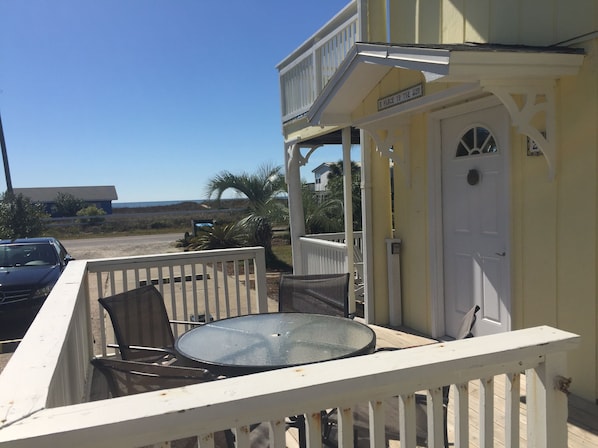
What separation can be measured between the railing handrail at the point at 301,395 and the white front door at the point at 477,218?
8.25 feet

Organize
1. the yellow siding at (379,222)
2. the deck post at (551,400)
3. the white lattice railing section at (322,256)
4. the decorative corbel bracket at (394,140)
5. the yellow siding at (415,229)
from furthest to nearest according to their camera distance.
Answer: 1. the white lattice railing section at (322,256)
2. the yellow siding at (379,222)
3. the decorative corbel bracket at (394,140)
4. the yellow siding at (415,229)
5. the deck post at (551,400)

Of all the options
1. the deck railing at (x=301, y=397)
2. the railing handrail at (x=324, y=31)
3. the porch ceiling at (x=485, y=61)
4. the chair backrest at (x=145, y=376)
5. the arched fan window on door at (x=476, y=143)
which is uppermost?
the railing handrail at (x=324, y=31)

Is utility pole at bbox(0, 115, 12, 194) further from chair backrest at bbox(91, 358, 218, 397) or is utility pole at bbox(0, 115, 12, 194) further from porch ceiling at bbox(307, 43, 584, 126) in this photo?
chair backrest at bbox(91, 358, 218, 397)

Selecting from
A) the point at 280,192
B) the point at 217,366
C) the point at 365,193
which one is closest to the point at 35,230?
the point at 280,192

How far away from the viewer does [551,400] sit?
4.75 ft

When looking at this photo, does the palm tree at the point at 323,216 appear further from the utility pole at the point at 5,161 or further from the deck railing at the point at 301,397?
the deck railing at the point at 301,397

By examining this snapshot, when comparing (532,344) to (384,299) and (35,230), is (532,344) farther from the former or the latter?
(35,230)

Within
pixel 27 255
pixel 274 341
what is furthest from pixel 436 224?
pixel 27 255

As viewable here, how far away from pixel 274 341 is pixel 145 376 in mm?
1027

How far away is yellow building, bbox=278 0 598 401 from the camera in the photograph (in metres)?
3.05

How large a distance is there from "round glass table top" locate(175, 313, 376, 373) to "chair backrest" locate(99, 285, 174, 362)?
1.42 ft

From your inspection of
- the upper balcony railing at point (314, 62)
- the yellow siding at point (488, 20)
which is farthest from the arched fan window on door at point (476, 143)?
the upper balcony railing at point (314, 62)

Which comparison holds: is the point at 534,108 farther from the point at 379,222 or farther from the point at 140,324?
the point at 140,324

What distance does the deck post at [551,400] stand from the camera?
1.45 metres
